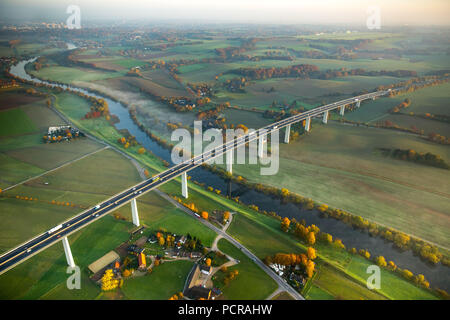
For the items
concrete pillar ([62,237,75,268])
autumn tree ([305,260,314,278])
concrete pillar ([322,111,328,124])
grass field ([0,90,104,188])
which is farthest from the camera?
concrete pillar ([322,111,328,124])

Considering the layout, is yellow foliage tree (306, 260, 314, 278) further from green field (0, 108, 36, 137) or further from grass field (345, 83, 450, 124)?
green field (0, 108, 36, 137)

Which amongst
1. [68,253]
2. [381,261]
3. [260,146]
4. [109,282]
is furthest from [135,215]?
[381,261]

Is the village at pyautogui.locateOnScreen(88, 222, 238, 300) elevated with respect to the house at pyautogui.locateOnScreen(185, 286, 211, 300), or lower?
elevated

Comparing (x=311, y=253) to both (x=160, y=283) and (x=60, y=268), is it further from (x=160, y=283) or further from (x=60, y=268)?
(x=60, y=268)

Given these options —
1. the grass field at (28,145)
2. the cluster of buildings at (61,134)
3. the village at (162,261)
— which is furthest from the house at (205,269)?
the cluster of buildings at (61,134)

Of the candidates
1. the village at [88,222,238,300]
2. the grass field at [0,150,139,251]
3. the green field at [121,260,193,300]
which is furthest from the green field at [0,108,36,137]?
the green field at [121,260,193,300]

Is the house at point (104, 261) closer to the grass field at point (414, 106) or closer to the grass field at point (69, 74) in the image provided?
the grass field at point (414, 106)
